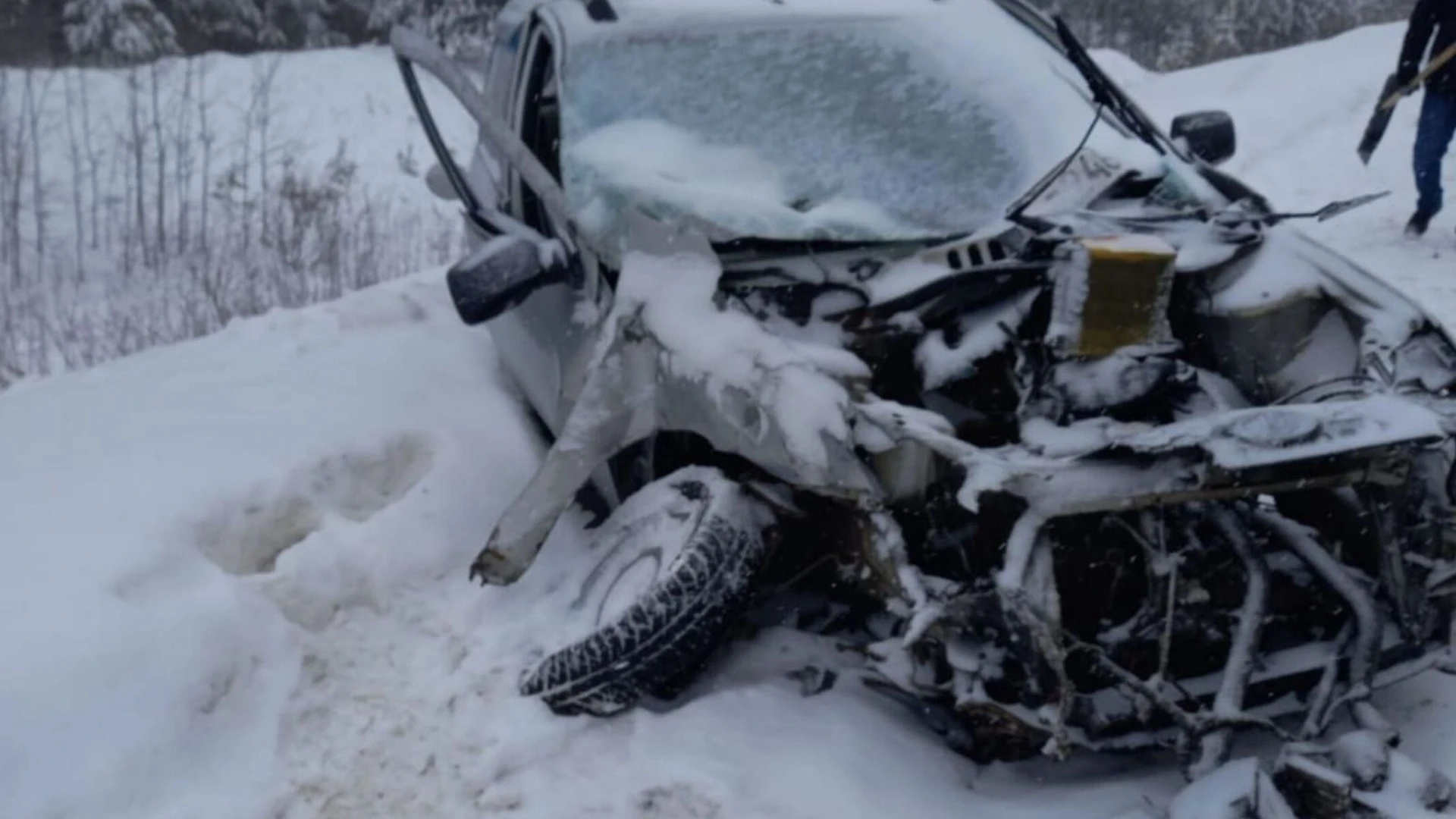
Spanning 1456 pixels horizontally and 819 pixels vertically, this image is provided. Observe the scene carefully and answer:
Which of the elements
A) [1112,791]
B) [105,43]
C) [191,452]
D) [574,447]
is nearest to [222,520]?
[191,452]

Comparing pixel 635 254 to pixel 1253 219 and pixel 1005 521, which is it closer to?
pixel 1005 521

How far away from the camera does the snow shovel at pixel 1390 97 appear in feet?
22.5

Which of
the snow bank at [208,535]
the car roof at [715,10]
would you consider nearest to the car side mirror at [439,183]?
the snow bank at [208,535]

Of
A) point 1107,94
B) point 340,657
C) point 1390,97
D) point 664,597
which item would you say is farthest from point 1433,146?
point 340,657

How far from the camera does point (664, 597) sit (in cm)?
280

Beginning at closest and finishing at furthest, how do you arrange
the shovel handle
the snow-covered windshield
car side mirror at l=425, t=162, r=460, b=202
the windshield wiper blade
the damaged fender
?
the damaged fender
the snow-covered windshield
the windshield wiper blade
car side mirror at l=425, t=162, r=460, b=202
the shovel handle

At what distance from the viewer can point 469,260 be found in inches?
129

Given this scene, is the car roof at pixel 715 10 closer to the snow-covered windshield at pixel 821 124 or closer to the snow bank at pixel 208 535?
the snow-covered windshield at pixel 821 124

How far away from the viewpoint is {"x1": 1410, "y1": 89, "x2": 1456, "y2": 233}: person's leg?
6867mm

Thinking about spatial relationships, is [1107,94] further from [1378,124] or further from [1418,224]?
[1378,124]

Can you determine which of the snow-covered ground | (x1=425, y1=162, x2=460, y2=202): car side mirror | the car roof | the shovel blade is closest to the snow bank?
the snow-covered ground

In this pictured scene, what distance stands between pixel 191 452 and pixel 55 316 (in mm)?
6121

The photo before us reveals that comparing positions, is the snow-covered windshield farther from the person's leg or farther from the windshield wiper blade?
the person's leg

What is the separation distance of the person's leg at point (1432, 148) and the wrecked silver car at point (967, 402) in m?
4.00
